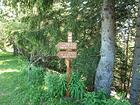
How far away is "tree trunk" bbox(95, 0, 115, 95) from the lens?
917 cm

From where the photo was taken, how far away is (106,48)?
9.28 meters

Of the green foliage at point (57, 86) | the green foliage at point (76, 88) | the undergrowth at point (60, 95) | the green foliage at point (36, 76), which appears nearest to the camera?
the undergrowth at point (60, 95)

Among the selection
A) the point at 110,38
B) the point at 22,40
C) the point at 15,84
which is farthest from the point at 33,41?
the point at 110,38

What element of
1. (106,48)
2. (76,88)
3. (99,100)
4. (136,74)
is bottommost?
(99,100)

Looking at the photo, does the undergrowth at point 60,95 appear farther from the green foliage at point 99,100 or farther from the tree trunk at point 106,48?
the tree trunk at point 106,48

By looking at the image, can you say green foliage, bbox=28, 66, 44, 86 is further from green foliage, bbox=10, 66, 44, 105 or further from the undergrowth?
the undergrowth

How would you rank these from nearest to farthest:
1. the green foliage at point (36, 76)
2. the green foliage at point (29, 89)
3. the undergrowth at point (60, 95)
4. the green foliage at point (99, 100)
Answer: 1. the green foliage at point (99, 100)
2. the undergrowth at point (60, 95)
3. the green foliage at point (29, 89)
4. the green foliage at point (36, 76)

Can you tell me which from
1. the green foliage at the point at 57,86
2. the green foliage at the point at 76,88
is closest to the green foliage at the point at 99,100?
the green foliage at the point at 76,88

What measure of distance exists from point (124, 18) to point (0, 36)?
71.8ft

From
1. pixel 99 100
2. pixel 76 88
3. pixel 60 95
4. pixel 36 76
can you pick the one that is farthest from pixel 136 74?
pixel 36 76

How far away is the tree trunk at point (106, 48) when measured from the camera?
30.1ft

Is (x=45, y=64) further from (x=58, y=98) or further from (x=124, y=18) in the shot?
(x=58, y=98)

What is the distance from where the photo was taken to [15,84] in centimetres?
1181

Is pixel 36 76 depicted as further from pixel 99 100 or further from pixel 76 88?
pixel 99 100
